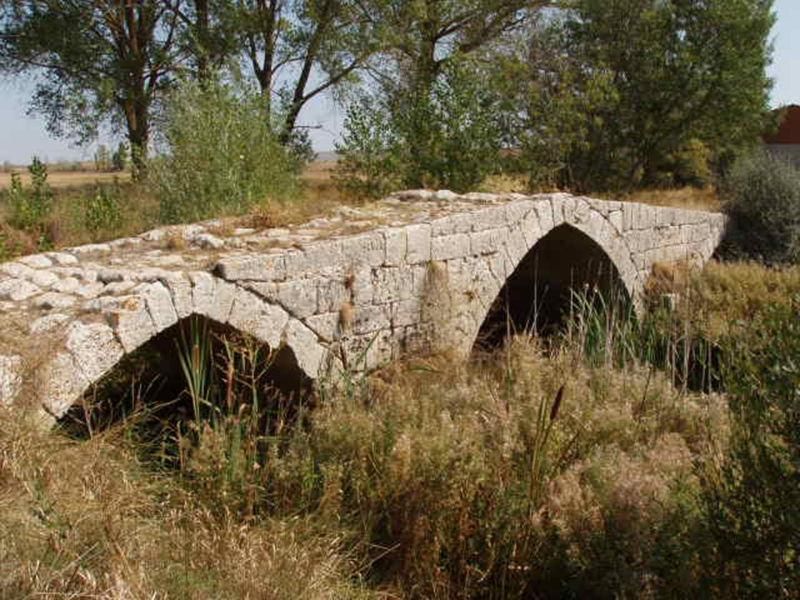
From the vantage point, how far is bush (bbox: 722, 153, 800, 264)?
42.2ft

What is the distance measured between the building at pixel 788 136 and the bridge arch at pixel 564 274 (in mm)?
16618

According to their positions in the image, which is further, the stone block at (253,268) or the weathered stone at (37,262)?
the weathered stone at (37,262)

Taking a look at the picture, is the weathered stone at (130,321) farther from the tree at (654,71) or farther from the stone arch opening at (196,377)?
the tree at (654,71)

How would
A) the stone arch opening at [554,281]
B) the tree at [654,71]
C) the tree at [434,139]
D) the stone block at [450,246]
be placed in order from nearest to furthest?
the stone block at [450,246]
the stone arch opening at [554,281]
the tree at [434,139]
the tree at [654,71]

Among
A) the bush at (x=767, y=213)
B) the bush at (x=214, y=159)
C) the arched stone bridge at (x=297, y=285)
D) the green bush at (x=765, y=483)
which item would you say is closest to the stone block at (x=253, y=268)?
the arched stone bridge at (x=297, y=285)

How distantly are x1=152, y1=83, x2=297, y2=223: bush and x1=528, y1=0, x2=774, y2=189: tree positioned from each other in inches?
349

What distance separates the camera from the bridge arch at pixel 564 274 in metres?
9.22

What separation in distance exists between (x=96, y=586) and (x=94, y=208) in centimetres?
786

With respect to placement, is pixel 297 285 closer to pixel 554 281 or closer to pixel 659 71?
pixel 554 281

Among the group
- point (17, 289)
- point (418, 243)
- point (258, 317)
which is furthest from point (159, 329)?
point (418, 243)

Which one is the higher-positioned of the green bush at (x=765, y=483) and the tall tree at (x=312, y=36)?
the tall tree at (x=312, y=36)

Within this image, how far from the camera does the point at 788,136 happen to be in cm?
2458

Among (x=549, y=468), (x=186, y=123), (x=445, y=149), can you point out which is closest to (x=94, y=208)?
(x=186, y=123)

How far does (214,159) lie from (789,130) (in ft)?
70.7
